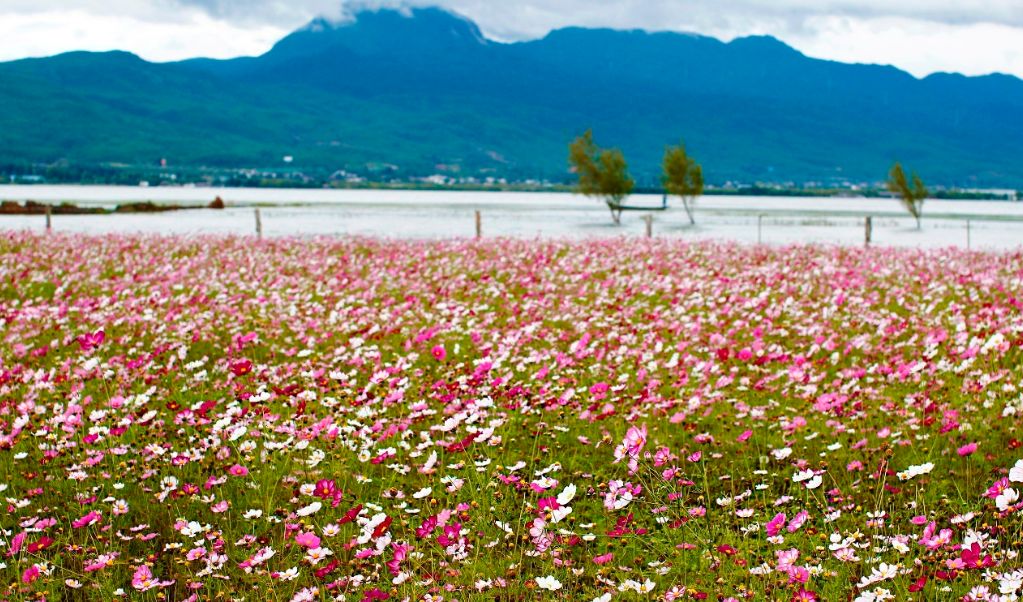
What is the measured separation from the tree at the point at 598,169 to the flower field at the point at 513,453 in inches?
2822

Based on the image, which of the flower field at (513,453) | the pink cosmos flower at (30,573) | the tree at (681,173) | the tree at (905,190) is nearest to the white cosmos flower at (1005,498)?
the flower field at (513,453)

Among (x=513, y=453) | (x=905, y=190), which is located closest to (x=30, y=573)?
(x=513, y=453)

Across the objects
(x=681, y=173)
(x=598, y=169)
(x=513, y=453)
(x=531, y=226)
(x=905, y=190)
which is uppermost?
(x=598, y=169)

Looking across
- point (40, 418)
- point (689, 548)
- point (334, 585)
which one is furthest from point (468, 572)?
point (40, 418)

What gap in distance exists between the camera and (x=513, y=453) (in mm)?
6578

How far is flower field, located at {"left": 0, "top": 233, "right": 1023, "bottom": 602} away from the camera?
456 cm

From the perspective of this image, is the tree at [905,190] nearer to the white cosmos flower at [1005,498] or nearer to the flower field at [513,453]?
the flower field at [513,453]

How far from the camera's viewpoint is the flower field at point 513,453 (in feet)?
15.0

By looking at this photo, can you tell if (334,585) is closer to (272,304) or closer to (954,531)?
(954,531)

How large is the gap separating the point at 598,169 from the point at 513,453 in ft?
263

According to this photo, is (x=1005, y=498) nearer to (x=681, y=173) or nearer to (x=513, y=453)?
(x=513, y=453)

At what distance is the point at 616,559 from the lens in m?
5.02

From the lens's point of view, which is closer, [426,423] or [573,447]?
[573,447]

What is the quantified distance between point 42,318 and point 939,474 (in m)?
10.5
